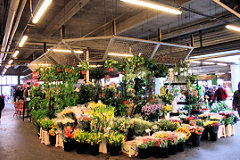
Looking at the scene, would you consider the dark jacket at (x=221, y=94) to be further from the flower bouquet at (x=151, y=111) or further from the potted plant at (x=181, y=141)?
the potted plant at (x=181, y=141)

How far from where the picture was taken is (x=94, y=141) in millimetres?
4293

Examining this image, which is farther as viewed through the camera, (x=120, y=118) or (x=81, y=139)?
(x=120, y=118)

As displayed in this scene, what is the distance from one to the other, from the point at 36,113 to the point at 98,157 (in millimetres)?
2899

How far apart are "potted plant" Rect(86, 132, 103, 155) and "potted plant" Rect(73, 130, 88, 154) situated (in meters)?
0.11

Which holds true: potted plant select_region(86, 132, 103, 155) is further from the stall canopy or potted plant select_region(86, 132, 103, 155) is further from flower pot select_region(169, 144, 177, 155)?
the stall canopy

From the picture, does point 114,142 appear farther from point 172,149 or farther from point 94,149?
point 172,149

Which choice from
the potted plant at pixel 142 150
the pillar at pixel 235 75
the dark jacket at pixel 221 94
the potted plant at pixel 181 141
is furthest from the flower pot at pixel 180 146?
the pillar at pixel 235 75

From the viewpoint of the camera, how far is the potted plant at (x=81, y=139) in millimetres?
4367

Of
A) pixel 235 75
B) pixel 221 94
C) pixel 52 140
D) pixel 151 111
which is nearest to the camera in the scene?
pixel 52 140

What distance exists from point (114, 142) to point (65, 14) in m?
4.89

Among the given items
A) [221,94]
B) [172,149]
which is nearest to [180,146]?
[172,149]

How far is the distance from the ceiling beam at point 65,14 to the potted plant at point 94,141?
3.64 meters

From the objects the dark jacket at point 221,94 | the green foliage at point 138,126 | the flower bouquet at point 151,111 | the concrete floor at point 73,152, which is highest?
the dark jacket at point 221,94

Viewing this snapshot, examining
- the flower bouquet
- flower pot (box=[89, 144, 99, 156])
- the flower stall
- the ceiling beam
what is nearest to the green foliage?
the flower stall
